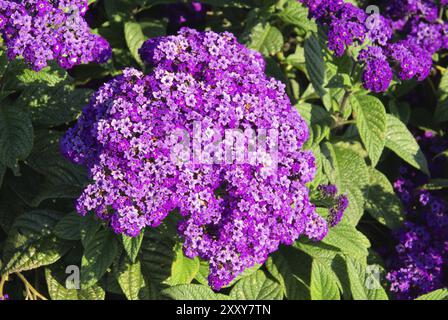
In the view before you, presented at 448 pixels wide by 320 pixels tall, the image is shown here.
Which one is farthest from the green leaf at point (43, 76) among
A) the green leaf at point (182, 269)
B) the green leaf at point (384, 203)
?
the green leaf at point (384, 203)

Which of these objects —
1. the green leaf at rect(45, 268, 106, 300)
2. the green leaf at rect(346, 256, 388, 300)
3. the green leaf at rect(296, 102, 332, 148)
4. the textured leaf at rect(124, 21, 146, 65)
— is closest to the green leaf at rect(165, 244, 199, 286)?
the green leaf at rect(45, 268, 106, 300)

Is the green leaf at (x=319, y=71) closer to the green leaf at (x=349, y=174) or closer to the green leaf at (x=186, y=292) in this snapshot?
the green leaf at (x=349, y=174)

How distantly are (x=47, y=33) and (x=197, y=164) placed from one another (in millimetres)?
964

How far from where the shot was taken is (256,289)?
354 centimetres

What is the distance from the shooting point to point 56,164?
353 cm

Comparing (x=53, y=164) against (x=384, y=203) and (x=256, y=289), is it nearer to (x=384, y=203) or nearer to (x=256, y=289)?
(x=256, y=289)

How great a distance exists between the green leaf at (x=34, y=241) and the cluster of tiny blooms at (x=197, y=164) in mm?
614

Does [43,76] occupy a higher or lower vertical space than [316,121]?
higher

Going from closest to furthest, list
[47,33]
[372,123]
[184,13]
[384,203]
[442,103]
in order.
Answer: [47,33]
[372,123]
[384,203]
[442,103]
[184,13]

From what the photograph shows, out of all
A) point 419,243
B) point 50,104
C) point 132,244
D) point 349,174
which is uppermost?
point 50,104

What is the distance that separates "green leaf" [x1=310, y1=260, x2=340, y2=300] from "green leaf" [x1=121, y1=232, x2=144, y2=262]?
2.98 ft

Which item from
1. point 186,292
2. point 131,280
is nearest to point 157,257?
point 131,280

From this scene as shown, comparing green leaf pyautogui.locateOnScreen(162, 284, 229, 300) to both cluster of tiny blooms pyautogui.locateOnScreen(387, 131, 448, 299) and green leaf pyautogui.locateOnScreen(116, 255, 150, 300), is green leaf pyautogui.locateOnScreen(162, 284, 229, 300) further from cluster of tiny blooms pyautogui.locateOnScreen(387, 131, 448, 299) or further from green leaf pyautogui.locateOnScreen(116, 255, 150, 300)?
cluster of tiny blooms pyautogui.locateOnScreen(387, 131, 448, 299)
